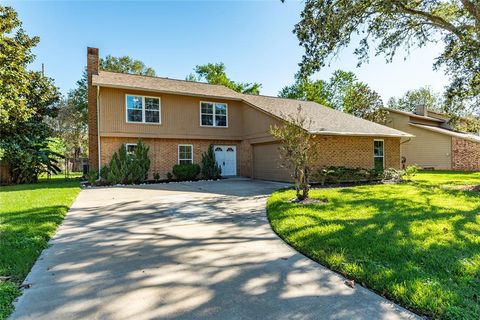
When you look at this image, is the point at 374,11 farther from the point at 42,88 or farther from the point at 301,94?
the point at 301,94

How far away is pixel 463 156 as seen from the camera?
2267 cm

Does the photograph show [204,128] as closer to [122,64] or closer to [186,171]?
[186,171]

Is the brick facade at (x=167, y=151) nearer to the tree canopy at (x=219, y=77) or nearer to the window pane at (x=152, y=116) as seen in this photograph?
the window pane at (x=152, y=116)

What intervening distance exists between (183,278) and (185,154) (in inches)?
546

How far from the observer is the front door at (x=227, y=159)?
17844 millimetres

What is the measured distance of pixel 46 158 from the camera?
15.3 metres

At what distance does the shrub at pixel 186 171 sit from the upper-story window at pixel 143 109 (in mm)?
2909

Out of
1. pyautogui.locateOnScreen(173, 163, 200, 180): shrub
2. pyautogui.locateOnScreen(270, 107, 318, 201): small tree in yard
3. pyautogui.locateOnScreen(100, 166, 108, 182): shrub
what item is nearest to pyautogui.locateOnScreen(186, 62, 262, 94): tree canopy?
pyautogui.locateOnScreen(173, 163, 200, 180): shrub

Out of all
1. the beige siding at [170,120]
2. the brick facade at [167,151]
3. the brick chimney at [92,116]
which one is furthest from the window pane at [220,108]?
the brick chimney at [92,116]

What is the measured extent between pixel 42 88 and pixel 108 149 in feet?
24.4

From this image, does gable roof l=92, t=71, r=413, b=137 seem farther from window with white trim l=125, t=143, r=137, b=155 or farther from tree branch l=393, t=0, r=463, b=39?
tree branch l=393, t=0, r=463, b=39

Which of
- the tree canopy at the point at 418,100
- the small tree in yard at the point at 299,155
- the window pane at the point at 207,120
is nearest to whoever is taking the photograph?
the small tree in yard at the point at 299,155

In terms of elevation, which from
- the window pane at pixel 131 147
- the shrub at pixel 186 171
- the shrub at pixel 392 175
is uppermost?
the window pane at pixel 131 147

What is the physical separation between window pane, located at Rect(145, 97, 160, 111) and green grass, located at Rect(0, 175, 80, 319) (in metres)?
8.33
